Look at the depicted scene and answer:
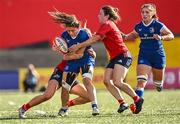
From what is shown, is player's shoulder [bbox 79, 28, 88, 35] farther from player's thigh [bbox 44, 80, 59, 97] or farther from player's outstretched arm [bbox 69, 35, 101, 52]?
player's thigh [bbox 44, 80, 59, 97]

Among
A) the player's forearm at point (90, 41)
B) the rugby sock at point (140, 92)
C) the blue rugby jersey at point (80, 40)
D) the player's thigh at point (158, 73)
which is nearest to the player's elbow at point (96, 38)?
the player's forearm at point (90, 41)

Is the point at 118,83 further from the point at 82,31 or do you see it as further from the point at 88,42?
the point at 82,31

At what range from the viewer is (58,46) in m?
11.8

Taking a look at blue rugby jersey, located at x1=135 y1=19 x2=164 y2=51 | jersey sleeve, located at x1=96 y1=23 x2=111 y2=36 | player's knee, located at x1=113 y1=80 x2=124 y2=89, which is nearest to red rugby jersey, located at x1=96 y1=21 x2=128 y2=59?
jersey sleeve, located at x1=96 y1=23 x2=111 y2=36

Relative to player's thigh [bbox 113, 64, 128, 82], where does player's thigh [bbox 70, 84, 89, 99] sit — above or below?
below

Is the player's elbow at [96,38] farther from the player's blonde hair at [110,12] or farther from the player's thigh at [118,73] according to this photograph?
the player's thigh at [118,73]

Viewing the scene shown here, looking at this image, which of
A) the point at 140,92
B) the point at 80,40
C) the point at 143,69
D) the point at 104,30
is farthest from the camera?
the point at 143,69

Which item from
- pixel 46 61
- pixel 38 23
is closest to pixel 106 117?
pixel 38 23

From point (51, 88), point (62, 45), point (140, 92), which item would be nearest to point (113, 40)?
point (62, 45)

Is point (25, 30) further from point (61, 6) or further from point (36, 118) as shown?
point (36, 118)

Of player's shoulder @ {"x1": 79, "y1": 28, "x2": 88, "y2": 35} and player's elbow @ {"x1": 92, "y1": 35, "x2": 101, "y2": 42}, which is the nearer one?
player's elbow @ {"x1": 92, "y1": 35, "x2": 101, "y2": 42}

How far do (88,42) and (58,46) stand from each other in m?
0.54

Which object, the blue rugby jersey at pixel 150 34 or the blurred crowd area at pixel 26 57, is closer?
the blue rugby jersey at pixel 150 34

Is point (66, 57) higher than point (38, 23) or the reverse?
the reverse
